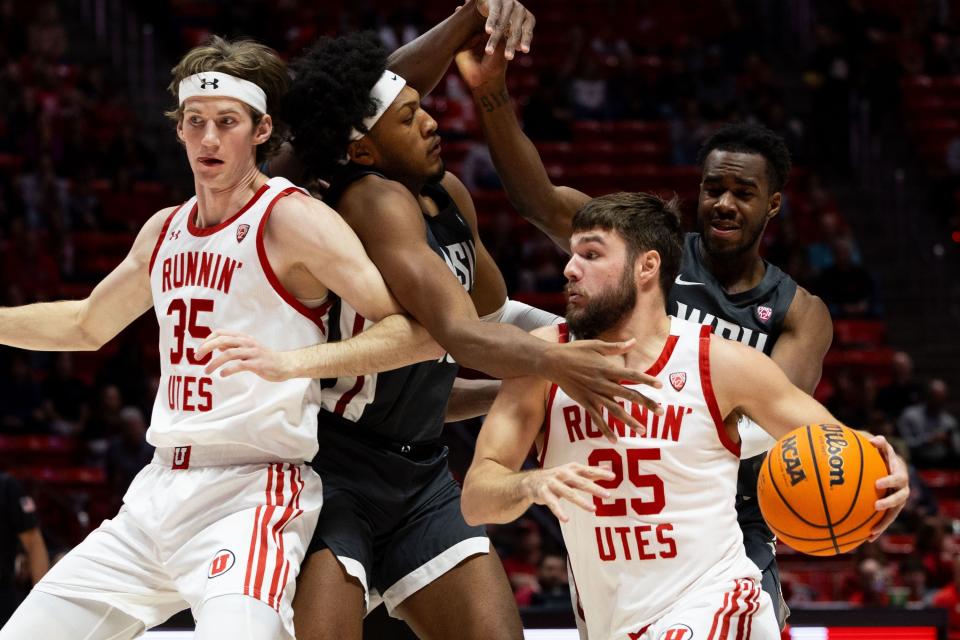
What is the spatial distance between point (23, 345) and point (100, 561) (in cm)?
104

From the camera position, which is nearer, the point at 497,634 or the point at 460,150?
the point at 497,634

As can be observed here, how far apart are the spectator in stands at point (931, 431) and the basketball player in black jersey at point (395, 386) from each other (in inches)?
378

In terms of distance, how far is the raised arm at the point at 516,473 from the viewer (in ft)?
13.2

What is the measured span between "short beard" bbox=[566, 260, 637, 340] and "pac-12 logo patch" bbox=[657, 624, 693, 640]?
0.98 meters

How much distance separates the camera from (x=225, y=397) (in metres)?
4.62

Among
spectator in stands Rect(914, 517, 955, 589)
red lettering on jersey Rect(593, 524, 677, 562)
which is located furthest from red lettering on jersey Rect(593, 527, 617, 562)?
spectator in stands Rect(914, 517, 955, 589)

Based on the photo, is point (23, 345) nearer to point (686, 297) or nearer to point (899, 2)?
point (686, 297)

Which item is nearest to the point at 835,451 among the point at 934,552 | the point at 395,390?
the point at 395,390

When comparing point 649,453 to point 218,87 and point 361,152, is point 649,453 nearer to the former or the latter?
point 361,152

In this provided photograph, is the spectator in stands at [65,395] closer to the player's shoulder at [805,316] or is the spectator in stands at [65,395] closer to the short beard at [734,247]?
the short beard at [734,247]

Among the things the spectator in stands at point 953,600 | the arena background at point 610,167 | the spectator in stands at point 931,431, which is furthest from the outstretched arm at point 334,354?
the spectator in stands at point 931,431

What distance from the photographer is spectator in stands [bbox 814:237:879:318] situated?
15250 mm

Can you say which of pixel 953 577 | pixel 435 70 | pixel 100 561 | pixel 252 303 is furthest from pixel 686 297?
pixel 953 577

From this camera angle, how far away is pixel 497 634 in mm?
4770
